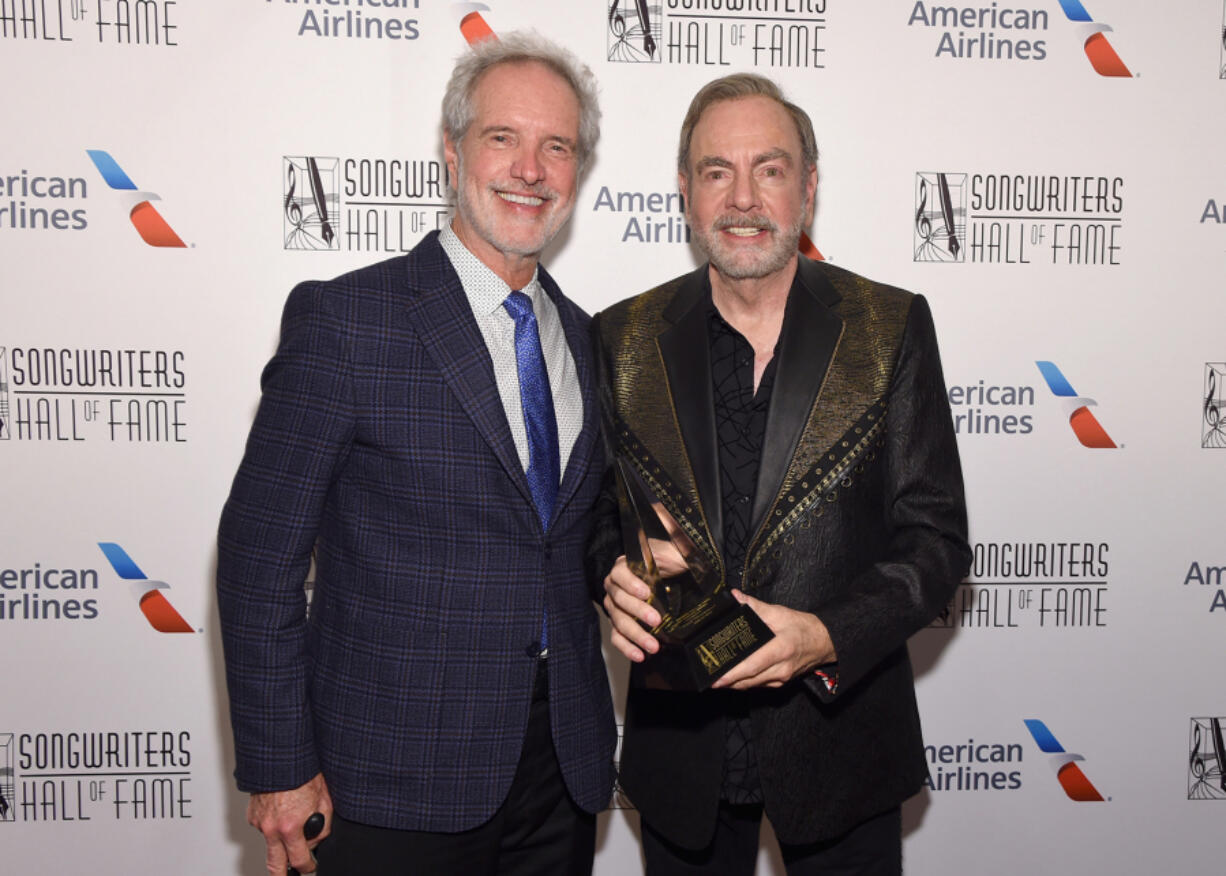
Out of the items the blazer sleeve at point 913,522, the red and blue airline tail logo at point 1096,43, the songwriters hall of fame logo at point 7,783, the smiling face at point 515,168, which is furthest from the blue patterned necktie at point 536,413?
the red and blue airline tail logo at point 1096,43

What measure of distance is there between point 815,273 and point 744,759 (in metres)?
1.03

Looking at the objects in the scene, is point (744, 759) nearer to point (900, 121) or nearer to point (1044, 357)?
point (1044, 357)

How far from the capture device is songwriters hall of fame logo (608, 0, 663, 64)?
252 cm

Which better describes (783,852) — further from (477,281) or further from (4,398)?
(4,398)

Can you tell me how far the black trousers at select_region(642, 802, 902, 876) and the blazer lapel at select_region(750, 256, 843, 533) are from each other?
69cm

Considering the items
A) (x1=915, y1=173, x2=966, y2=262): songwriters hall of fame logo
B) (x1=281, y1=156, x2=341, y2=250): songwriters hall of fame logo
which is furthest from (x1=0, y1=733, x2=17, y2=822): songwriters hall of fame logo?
(x1=915, y1=173, x2=966, y2=262): songwriters hall of fame logo

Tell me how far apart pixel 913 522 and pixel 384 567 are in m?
1.03

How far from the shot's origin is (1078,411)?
2.72 metres

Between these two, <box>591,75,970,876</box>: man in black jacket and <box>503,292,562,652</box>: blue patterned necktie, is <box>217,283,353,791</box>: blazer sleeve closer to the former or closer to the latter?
<box>503,292,562,652</box>: blue patterned necktie

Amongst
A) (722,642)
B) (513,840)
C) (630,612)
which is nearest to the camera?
(722,642)

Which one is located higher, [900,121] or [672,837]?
[900,121]

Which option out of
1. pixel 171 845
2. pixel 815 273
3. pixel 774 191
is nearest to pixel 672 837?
pixel 815 273

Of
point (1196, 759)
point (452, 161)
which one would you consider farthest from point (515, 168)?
point (1196, 759)

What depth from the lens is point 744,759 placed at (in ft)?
5.68
